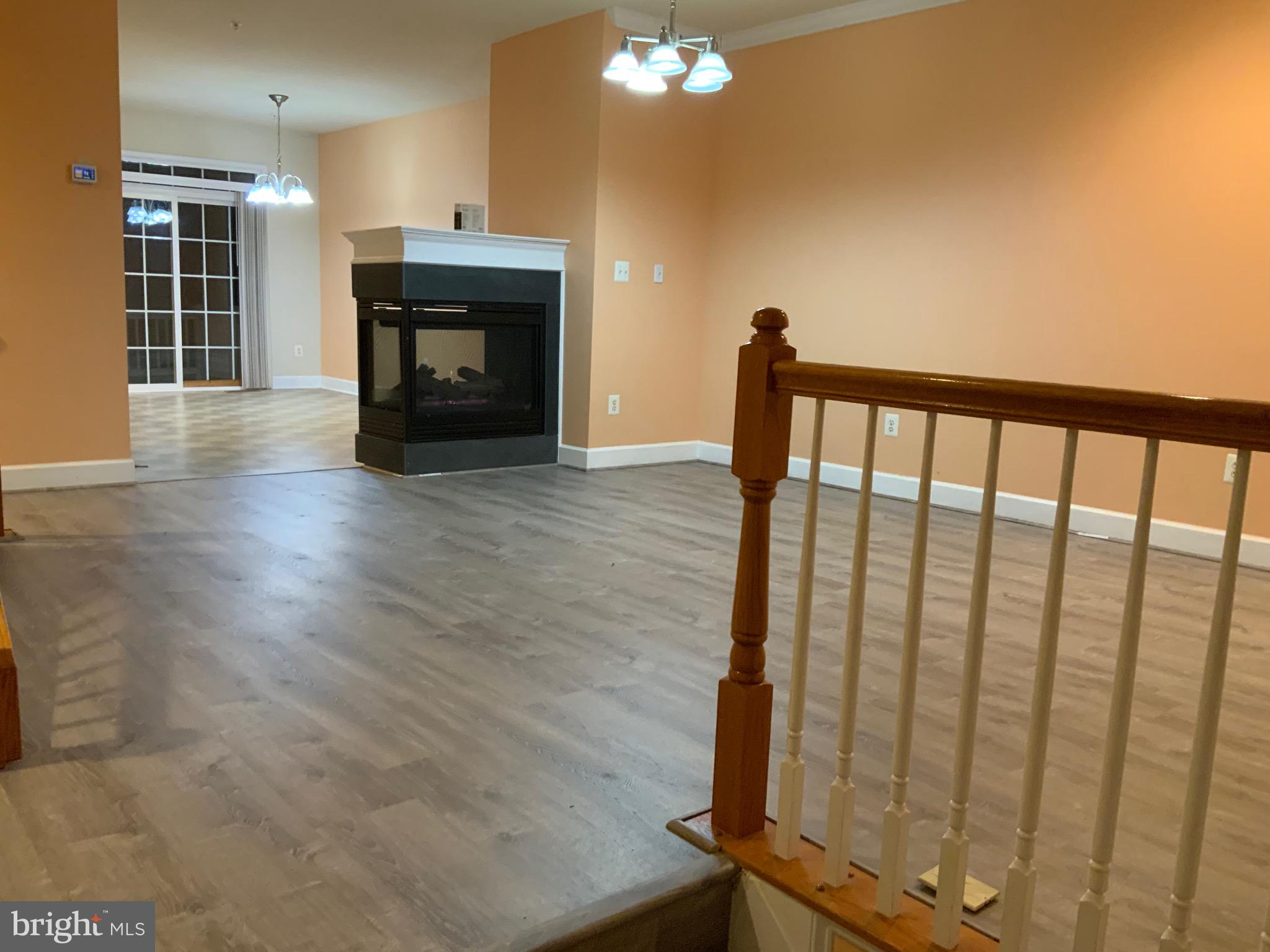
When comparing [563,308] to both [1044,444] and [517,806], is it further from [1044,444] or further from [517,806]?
[517,806]

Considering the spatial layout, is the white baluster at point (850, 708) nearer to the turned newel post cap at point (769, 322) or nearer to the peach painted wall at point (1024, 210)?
the turned newel post cap at point (769, 322)

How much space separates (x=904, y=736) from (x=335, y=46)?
6.24 meters

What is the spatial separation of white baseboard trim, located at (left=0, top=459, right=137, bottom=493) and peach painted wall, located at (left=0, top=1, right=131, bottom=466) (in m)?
0.04

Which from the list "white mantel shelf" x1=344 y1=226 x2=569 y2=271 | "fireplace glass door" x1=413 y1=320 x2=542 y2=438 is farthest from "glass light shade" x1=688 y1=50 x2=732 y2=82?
"fireplace glass door" x1=413 y1=320 x2=542 y2=438

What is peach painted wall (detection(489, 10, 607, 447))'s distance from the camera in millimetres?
5500

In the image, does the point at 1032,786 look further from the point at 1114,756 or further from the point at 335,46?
Result: the point at 335,46

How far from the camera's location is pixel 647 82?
4.30m

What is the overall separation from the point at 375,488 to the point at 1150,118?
3.87 metres

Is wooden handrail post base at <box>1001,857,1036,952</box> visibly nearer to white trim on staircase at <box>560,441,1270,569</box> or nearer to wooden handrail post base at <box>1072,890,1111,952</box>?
wooden handrail post base at <box>1072,890,1111,952</box>

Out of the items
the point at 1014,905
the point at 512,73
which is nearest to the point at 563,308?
the point at 512,73

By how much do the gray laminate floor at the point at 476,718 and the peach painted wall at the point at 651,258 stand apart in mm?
1888

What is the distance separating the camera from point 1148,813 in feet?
6.35

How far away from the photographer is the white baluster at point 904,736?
1.48m

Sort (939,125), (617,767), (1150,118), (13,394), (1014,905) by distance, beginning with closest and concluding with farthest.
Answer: (1014,905) < (617,767) < (1150,118) < (13,394) < (939,125)
